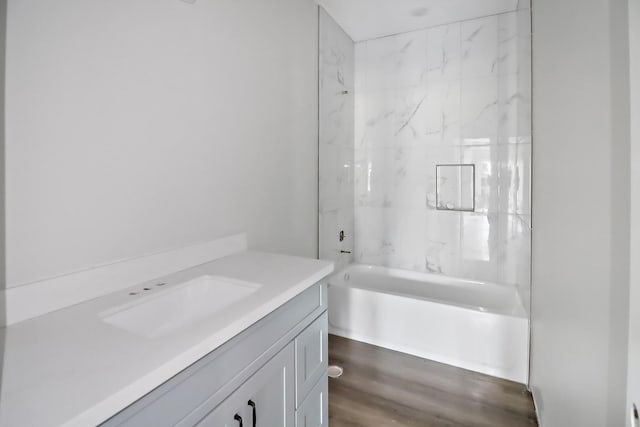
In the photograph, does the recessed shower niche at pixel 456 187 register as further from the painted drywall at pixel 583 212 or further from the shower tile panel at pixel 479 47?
the painted drywall at pixel 583 212

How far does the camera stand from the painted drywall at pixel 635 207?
516 millimetres

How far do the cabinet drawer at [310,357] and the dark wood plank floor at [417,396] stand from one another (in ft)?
1.95

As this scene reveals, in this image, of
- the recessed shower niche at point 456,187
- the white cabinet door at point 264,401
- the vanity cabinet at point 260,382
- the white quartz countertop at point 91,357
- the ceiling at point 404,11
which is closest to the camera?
the white quartz countertop at point 91,357

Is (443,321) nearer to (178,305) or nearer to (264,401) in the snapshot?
(264,401)

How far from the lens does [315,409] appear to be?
4.16ft

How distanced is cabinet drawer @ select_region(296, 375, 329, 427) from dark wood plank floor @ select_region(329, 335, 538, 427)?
0.40 meters

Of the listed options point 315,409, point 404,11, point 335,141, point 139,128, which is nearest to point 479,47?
point 404,11

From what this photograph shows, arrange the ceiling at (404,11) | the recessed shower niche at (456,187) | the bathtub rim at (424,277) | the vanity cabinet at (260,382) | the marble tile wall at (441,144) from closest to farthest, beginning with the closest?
the vanity cabinet at (260,382), the bathtub rim at (424,277), the ceiling at (404,11), the marble tile wall at (441,144), the recessed shower niche at (456,187)

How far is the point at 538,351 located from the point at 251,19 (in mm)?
2467

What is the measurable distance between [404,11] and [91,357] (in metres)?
3.05

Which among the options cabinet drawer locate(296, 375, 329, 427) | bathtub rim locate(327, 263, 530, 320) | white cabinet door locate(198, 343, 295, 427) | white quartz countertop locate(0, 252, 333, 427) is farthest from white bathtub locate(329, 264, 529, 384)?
white quartz countertop locate(0, 252, 333, 427)

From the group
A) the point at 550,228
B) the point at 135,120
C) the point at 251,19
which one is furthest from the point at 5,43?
the point at 550,228

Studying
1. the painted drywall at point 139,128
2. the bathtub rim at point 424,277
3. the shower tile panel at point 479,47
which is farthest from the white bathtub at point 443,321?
the shower tile panel at point 479,47

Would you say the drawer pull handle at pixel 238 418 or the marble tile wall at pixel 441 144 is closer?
the drawer pull handle at pixel 238 418
